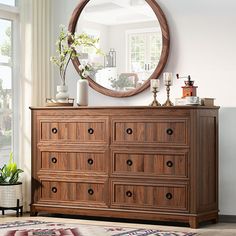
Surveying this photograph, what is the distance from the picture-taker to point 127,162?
5945 mm

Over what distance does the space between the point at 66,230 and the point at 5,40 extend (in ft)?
7.02

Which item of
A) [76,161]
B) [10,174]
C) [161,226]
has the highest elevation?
[76,161]

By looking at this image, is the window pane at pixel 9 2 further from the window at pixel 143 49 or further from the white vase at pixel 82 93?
the window at pixel 143 49

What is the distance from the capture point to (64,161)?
621 cm

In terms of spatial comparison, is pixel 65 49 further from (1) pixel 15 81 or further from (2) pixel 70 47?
(1) pixel 15 81

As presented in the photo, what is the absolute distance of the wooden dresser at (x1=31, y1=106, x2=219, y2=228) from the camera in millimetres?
5715

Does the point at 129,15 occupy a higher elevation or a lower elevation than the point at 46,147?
higher

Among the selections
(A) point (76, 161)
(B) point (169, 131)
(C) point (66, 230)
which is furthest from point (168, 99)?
(C) point (66, 230)

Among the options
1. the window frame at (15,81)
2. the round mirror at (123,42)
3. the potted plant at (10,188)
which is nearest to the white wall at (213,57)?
the round mirror at (123,42)

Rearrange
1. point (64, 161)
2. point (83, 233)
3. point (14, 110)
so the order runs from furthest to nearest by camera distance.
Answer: point (14, 110)
point (64, 161)
point (83, 233)

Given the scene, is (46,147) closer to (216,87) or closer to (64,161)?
(64,161)

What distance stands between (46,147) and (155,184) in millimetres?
1144

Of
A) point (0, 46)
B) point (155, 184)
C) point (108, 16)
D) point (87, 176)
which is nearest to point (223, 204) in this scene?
point (155, 184)

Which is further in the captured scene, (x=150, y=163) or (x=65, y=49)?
(x=65, y=49)
